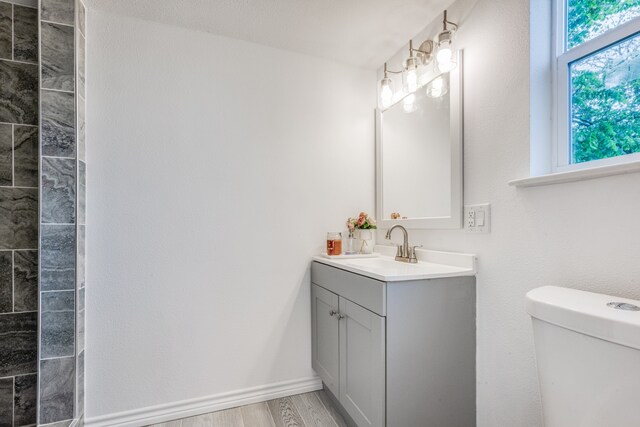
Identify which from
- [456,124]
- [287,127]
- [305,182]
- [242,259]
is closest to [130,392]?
[242,259]

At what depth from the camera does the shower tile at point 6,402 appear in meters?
1.43

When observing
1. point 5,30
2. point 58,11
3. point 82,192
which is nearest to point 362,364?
point 82,192

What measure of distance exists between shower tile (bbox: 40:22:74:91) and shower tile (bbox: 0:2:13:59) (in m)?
0.22

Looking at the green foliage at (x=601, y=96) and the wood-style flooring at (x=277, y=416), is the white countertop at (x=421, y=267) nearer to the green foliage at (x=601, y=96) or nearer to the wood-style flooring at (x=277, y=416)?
the green foliage at (x=601, y=96)

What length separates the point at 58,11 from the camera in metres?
1.43

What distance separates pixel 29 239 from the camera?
147cm

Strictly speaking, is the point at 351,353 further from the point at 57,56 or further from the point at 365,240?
the point at 57,56

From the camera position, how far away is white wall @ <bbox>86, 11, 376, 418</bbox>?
63.1 inches

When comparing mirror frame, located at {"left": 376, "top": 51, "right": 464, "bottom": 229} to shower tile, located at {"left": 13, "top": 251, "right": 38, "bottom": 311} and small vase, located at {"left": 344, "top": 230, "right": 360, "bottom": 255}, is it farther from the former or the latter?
shower tile, located at {"left": 13, "top": 251, "right": 38, "bottom": 311}

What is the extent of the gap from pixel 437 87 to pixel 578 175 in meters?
0.85

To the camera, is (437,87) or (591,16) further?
(437,87)

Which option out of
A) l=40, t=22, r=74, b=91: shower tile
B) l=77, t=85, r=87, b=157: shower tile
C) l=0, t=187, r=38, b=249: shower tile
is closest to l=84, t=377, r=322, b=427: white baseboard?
l=0, t=187, r=38, b=249: shower tile

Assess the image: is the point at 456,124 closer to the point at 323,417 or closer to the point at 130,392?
the point at 323,417

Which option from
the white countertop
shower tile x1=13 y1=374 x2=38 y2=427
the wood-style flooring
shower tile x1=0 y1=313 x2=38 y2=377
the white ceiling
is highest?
the white ceiling
